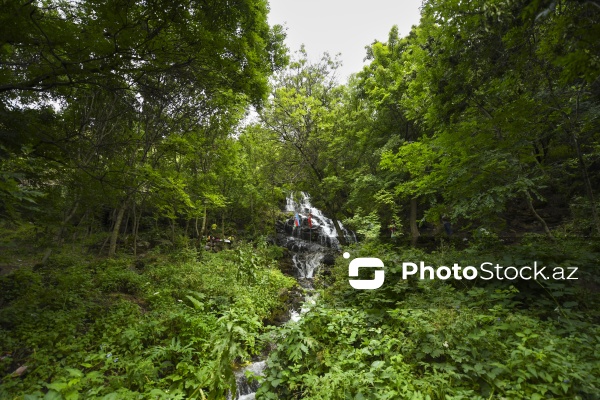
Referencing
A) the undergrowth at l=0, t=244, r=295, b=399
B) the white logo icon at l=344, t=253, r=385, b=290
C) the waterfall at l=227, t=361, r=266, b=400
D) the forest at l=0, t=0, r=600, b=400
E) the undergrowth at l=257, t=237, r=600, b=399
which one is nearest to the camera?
the undergrowth at l=257, t=237, r=600, b=399

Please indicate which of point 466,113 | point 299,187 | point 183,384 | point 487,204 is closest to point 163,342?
point 183,384

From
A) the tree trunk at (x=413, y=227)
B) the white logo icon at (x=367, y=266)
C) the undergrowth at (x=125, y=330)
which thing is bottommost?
the undergrowth at (x=125, y=330)

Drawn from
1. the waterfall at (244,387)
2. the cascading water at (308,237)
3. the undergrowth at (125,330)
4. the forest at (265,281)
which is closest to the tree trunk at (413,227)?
the forest at (265,281)

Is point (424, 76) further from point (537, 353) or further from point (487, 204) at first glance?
point (537, 353)

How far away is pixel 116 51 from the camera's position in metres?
4.16

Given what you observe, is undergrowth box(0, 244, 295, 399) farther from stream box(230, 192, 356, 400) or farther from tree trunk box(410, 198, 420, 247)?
tree trunk box(410, 198, 420, 247)

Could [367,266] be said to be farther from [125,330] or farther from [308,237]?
[308,237]

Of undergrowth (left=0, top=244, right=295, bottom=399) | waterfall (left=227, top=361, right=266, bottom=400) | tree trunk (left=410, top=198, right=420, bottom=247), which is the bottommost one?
waterfall (left=227, top=361, right=266, bottom=400)

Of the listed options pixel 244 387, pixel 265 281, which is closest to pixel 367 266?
pixel 244 387

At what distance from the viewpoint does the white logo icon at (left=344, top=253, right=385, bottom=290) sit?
6721 mm

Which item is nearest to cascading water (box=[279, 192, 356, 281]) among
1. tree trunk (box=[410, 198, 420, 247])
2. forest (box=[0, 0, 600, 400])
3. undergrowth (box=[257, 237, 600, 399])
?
tree trunk (box=[410, 198, 420, 247])

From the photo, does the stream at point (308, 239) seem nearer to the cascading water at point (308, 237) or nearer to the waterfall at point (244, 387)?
the cascading water at point (308, 237)

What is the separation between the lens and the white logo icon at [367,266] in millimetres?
6721

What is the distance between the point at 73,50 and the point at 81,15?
61 cm
